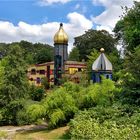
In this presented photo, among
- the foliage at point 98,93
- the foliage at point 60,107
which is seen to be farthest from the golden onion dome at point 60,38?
the foliage at point 98,93

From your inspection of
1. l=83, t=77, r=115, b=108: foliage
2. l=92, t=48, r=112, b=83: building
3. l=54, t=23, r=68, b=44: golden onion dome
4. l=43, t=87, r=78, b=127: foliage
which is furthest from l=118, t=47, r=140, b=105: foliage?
l=54, t=23, r=68, b=44: golden onion dome

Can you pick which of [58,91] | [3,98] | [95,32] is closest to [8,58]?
[3,98]

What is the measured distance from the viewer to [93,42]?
76750 mm

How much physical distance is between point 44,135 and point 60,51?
3493 cm

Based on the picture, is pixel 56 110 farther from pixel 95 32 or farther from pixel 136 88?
pixel 95 32

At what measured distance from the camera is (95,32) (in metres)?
78.3

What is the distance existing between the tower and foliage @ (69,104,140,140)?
37.8 metres

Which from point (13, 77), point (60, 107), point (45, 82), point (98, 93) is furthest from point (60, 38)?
point (98, 93)

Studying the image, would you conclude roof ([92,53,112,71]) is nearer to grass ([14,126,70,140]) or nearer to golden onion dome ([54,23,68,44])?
grass ([14,126,70,140])

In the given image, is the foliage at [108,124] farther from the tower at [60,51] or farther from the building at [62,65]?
the tower at [60,51]

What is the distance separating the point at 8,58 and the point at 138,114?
20455mm

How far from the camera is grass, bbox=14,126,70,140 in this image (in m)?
26.3

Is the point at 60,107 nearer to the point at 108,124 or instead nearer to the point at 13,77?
the point at 108,124

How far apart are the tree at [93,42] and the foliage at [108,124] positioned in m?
47.8
